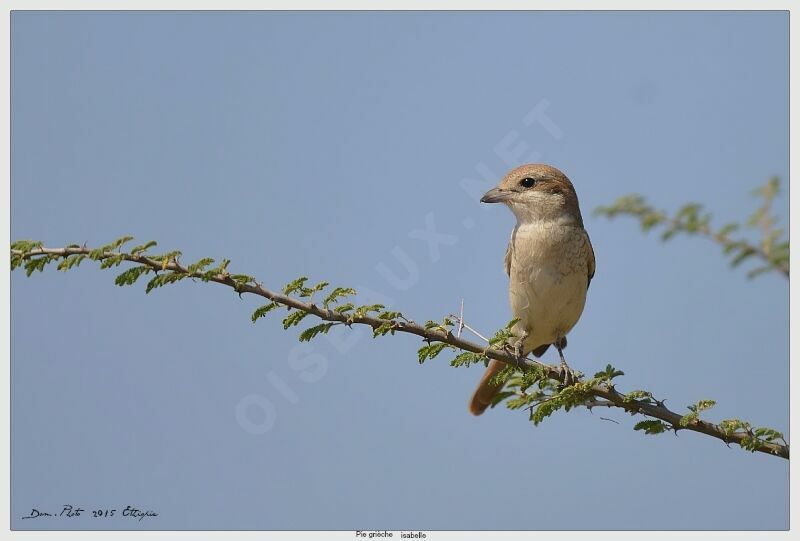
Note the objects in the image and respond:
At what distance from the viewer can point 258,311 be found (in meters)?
3.55

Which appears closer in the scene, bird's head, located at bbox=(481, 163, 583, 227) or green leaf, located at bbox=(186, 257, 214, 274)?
green leaf, located at bbox=(186, 257, 214, 274)

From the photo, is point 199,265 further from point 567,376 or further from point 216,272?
point 567,376

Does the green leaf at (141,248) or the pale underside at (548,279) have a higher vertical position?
the pale underside at (548,279)

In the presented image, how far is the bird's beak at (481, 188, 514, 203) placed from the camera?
6746 mm

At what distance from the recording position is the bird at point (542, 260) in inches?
245

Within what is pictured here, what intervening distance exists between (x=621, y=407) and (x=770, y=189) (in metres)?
1.27

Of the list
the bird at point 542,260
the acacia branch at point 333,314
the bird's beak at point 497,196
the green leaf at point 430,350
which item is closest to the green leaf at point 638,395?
the acacia branch at point 333,314

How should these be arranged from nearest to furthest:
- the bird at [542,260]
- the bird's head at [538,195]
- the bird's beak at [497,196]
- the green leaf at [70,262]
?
the green leaf at [70,262] → the bird at [542,260] → the bird's head at [538,195] → the bird's beak at [497,196]

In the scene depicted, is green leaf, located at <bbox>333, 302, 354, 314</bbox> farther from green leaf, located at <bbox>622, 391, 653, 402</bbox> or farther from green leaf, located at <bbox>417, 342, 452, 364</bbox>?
green leaf, located at <bbox>622, 391, 653, 402</bbox>

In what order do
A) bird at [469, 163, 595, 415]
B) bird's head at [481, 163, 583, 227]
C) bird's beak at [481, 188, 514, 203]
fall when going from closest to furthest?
bird at [469, 163, 595, 415] < bird's head at [481, 163, 583, 227] < bird's beak at [481, 188, 514, 203]

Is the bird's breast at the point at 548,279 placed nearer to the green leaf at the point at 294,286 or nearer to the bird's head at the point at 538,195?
the bird's head at the point at 538,195

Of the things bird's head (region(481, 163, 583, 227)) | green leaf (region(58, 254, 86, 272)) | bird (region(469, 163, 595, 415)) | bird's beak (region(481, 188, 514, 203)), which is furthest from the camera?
bird's beak (region(481, 188, 514, 203))

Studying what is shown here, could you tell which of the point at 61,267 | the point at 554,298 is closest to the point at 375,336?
the point at 61,267

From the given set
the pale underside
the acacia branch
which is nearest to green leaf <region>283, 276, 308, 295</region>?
the acacia branch
